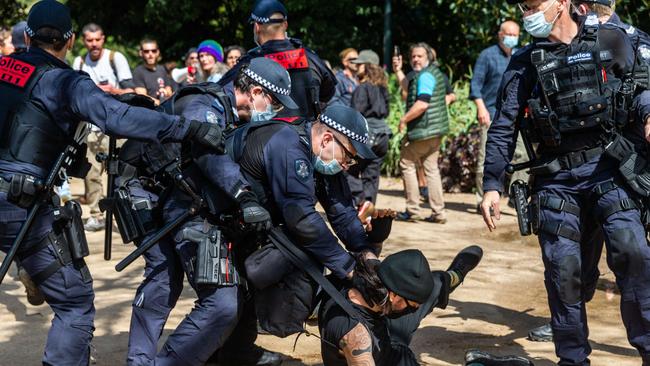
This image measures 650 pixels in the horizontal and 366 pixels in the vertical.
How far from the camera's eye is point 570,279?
4988 mm

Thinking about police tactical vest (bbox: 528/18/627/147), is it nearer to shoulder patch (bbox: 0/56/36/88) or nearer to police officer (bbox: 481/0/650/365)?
police officer (bbox: 481/0/650/365)

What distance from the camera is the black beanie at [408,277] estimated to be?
450 centimetres

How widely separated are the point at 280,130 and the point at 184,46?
16711 millimetres

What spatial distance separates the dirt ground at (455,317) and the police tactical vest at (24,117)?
5.09ft

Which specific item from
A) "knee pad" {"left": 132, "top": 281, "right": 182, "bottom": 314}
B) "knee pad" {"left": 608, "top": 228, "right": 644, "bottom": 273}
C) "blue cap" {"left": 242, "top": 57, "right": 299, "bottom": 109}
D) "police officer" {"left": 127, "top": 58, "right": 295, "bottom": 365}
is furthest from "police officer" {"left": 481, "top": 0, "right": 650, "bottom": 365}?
"knee pad" {"left": 132, "top": 281, "right": 182, "bottom": 314}

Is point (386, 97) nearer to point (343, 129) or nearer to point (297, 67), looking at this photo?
point (297, 67)

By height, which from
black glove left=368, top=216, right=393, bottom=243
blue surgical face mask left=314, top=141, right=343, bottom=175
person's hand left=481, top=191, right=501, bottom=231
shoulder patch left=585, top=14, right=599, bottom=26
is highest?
shoulder patch left=585, top=14, right=599, bottom=26

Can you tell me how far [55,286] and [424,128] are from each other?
635 cm

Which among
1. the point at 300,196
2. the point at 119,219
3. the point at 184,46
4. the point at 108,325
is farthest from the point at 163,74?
the point at 184,46

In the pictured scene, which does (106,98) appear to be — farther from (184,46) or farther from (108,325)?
(184,46)

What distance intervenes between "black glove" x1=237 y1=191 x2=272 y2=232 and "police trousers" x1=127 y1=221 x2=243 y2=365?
0.38 m

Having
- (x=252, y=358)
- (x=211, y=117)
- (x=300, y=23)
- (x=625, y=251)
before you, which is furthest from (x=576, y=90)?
(x=300, y=23)

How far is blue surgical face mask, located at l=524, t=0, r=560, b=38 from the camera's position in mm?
5047

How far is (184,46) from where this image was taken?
68.7ft
